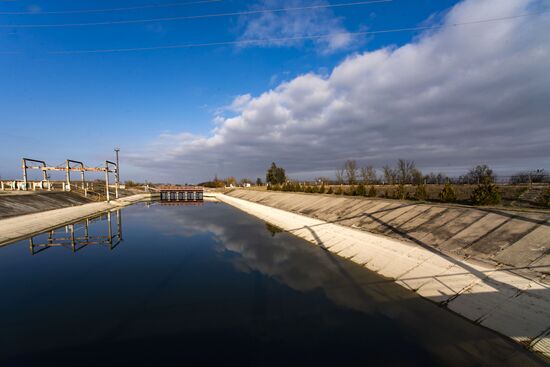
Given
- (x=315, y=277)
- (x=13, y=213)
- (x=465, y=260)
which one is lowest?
(x=315, y=277)

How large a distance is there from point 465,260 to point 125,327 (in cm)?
1311

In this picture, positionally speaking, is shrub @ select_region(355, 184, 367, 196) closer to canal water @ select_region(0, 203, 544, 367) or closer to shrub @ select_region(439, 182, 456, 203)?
shrub @ select_region(439, 182, 456, 203)

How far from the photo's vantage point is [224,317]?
8.95 meters

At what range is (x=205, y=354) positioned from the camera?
22.7 feet

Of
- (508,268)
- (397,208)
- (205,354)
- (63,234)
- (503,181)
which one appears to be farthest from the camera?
(503,181)

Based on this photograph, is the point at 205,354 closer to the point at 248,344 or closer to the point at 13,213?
the point at 248,344

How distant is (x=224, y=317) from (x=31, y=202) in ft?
130

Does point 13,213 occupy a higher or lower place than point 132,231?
higher

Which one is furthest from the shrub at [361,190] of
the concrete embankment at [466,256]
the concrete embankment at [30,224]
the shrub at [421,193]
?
the concrete embankment at [30,224]

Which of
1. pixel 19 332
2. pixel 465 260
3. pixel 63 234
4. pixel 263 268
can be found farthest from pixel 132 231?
pixel 465 260

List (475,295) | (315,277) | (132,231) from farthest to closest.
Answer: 1. (132,231)
2. (315,277)
3. (475,295)

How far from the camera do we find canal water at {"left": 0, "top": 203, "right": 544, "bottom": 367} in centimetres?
688

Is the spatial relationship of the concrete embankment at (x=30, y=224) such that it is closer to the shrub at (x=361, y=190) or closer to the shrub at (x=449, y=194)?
the shrub at (x=449, y=194)

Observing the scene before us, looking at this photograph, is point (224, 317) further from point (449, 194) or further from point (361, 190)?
point (361, 190)
